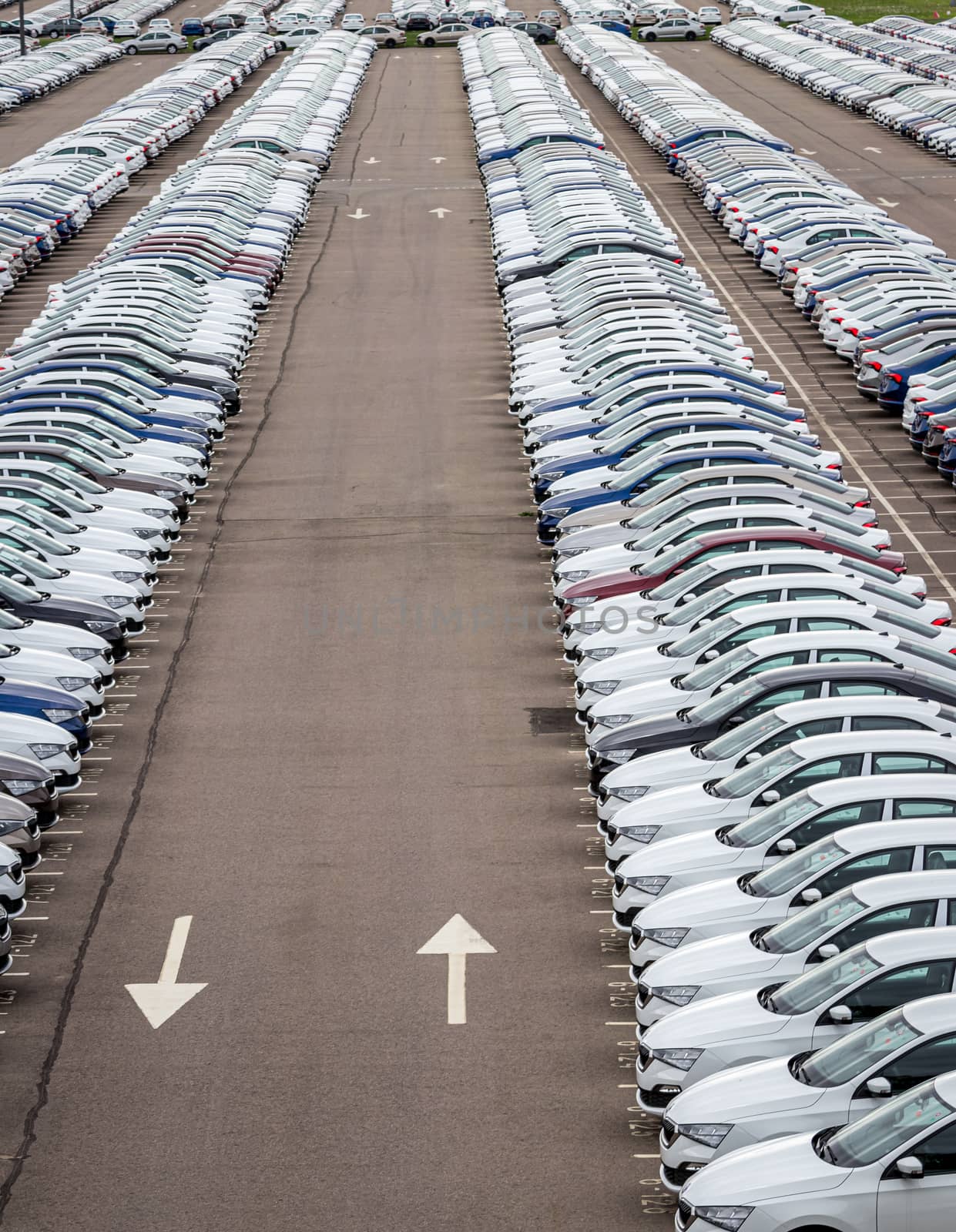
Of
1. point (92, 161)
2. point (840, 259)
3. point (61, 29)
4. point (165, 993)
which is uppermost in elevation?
point (165, 993)

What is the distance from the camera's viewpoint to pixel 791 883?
45.4ft

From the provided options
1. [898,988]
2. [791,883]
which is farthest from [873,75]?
[898,988]

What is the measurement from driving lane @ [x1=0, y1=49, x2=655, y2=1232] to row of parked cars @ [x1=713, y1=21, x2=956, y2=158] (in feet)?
134

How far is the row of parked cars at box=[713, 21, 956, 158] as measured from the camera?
6531cm

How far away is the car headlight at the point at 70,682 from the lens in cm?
1995

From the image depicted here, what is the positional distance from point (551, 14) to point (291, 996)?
96063 mm

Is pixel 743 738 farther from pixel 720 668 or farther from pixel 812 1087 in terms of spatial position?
pixel 812 1087

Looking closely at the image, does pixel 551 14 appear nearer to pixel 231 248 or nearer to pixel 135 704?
pixel 231 248

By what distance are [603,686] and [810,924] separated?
6.37 meters

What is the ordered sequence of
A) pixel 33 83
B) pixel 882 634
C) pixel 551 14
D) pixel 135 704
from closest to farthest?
1. pixel 882 634
2. pixel 135 704
3. pixel 33 83
4. pixel 551 14

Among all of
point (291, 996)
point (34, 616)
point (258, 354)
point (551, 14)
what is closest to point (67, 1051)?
point (291, 996)

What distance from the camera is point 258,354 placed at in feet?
123

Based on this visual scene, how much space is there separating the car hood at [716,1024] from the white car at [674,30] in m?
90.5

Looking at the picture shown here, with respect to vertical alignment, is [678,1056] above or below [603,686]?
above
